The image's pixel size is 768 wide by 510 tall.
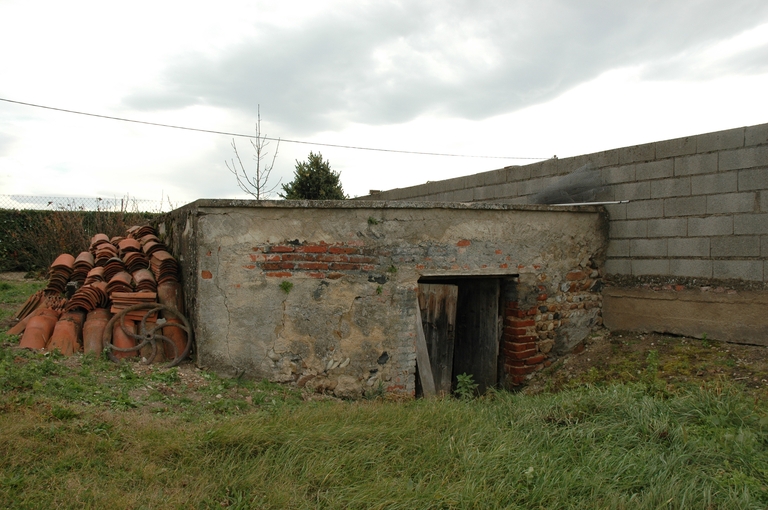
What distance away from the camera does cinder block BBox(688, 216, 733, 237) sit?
550 cm

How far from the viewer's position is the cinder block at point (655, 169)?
19.4ft

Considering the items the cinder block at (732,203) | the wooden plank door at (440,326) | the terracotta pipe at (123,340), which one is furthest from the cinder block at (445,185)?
the terracotta pipe at (123,340)

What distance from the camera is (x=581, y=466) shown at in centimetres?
351

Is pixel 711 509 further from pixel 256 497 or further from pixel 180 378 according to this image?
pixel 180 378

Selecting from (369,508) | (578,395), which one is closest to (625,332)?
(578,395)

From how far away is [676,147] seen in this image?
584 cm

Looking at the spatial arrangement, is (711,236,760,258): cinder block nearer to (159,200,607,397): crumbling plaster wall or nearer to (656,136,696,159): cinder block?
(656,136,696,159): cinder block

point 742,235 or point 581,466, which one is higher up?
point 742,235

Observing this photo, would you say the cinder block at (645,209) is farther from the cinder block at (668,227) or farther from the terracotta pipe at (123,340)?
the terracotta pipe at (123,340)

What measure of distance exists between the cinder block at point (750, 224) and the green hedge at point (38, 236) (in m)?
12.1

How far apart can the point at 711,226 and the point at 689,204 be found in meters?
0.32

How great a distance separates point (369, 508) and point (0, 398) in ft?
9.29

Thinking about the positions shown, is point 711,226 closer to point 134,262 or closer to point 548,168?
point 548,168

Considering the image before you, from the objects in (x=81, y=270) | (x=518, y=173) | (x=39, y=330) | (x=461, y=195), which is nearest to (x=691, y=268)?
(x=518, y=173)
